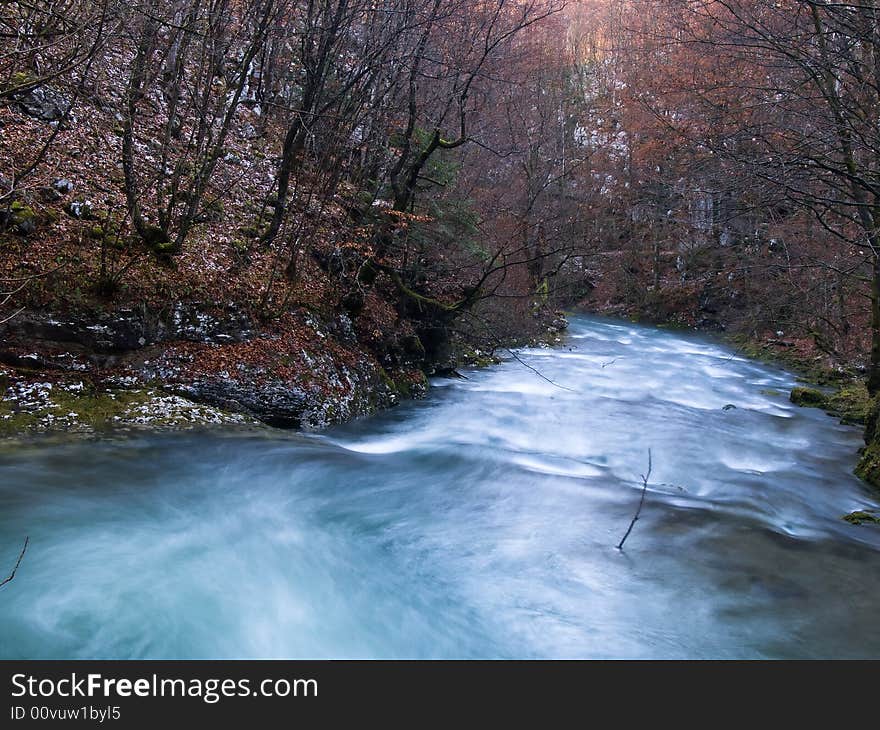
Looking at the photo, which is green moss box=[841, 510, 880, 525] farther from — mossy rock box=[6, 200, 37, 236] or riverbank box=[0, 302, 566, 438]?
mossy rock box=[6, 200, 37, 236]

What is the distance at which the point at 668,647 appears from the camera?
437 cm

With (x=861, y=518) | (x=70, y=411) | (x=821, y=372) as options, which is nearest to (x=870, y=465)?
(x=861, y=518)

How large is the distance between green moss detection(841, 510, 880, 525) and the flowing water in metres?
0.15

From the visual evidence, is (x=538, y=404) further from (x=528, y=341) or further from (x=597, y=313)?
(x=597, y=313)

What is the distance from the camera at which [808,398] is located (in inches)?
499

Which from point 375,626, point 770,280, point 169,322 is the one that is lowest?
point 375,626

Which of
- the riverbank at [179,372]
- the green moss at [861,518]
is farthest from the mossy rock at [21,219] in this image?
the green moss at [861,518]

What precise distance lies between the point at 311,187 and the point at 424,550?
6.30 m

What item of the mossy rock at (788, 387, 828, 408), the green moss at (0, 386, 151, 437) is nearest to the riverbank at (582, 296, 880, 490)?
the mossy rock at (788, 387, 828, 408)

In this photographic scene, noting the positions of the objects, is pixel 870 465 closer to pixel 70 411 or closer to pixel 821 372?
pixel 821 372

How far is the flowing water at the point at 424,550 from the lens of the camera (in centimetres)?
426

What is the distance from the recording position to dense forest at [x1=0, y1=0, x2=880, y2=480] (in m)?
6.88
